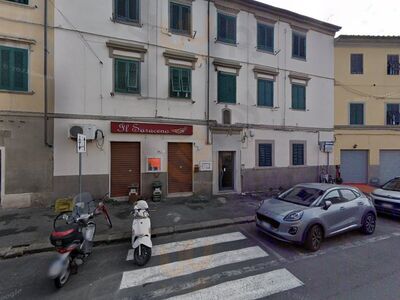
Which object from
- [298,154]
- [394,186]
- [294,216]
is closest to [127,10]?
[294,216]

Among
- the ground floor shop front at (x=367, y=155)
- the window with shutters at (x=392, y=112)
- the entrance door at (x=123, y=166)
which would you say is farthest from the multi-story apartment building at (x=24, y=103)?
the window with shutters at (x=392, y=112)

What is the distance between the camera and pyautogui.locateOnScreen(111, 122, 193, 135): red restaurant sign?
10.7m

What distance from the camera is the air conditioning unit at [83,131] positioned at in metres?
9.78

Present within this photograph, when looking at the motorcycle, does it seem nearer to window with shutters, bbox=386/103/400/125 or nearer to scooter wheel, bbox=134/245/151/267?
scooter wheel, bbox=134/245/151/267

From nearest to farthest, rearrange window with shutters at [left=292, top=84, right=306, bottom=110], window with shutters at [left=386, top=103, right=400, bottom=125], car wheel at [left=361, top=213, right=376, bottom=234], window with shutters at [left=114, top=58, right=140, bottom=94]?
car wheel at [left=361, top=213, right=376, bottom=234] < window with shutters at [left=114, top=58, right=140, bottom=94] < window with shutters at [left=292, top=84, right=306, bottom=110] < window with shutters at [left=386, top=103, right=400, bottom=125]

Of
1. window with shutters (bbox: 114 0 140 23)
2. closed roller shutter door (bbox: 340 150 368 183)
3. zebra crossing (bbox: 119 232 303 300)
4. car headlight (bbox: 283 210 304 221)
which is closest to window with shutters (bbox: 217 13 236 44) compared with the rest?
window with shutters (bbox: 114 0 140 23)

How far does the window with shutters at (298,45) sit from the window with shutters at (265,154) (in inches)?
220

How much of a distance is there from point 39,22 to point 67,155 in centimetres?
507

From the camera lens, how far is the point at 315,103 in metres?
15.6

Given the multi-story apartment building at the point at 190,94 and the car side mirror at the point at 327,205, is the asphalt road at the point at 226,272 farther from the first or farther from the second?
the multi-story apartment building at the point at 190,94

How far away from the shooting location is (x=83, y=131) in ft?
32.4

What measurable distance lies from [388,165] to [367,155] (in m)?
1.62

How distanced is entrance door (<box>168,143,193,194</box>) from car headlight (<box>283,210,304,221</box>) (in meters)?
6.59

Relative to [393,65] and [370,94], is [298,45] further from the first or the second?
[393,65]
